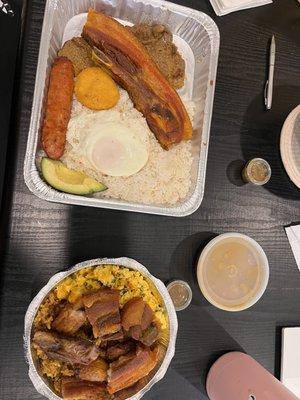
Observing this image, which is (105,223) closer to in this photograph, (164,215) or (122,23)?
(164,215)

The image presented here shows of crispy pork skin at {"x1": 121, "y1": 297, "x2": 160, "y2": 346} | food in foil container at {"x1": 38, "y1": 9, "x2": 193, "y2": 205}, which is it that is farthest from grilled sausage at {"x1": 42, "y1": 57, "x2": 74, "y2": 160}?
crispy pork skin at {"x1": 121, "y1": 297, "x2": 160, "y2": 346}

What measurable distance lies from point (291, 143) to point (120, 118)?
524 mm

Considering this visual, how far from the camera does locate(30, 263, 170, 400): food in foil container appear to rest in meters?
1.10

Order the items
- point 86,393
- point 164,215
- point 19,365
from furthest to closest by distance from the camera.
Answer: point 164,215 < point 19,365 < point 86,393

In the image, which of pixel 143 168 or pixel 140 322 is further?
pixel 143 168

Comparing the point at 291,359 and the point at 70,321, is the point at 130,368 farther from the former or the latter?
the point at 291,359

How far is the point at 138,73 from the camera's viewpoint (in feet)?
4.52

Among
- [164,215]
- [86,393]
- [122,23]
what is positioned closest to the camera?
[86,393]

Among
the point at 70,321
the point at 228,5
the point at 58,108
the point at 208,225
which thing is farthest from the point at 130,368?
the point at 228,5

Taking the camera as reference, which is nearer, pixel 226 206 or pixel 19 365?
pixel 19 365

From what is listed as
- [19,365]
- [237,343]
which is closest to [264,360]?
[237,343]

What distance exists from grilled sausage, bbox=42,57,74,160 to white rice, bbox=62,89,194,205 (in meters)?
0.04

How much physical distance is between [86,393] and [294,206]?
843mm

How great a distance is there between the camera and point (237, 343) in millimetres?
1425
